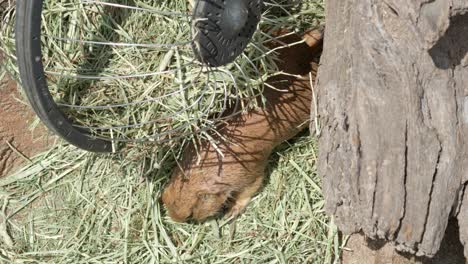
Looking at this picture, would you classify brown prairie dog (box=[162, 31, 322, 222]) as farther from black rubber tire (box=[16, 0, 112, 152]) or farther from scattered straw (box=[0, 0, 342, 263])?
black rubber tire (box=[16, 0, 112, 152])

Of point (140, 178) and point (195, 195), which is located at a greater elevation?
point (140, 178)

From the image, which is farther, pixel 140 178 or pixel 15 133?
pixel 15 133

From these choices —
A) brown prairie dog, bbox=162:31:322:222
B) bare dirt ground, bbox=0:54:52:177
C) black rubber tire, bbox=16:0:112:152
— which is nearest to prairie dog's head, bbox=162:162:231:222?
brown prairie dog, bbox=162:31:322:222

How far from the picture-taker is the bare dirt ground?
4.33 meters

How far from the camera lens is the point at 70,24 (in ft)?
12.8

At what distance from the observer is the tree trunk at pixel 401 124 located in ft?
9.56

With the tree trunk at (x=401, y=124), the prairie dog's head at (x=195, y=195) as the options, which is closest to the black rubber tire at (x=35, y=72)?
the prairie dog's head at (x=195, y=195)

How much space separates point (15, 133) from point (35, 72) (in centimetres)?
130

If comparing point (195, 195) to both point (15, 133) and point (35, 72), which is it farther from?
point (35, 72)

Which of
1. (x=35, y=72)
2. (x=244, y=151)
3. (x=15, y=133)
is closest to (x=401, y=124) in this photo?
(x=244, y=151)

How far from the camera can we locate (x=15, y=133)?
14.5 ft

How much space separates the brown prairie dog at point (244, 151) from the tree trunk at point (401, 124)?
0.75 meters

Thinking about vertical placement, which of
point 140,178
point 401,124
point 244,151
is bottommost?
point 140,178

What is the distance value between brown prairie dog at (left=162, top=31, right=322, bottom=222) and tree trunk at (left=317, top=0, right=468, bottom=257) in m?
0.75
